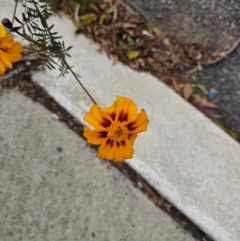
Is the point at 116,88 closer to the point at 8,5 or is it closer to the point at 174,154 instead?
the point at 174,154

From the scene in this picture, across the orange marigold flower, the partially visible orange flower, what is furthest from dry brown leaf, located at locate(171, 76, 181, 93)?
the partially visible orange flower

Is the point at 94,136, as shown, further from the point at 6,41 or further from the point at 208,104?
the point at 208,104

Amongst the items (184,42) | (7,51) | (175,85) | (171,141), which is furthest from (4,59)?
(184,42)

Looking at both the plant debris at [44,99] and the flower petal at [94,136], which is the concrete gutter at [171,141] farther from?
the flower petal at [94,136]

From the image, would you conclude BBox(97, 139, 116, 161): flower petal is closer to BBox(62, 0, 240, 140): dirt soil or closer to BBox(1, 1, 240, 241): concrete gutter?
BBox(1, 1, 240, 241): concrete gutter

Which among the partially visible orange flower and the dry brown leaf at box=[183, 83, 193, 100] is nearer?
the partially visible orange flower

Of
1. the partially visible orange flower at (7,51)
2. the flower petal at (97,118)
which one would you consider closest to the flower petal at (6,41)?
the partially visible orange flower at (7,51)
